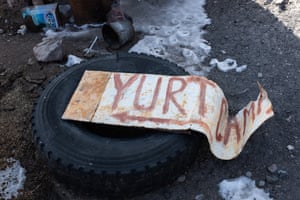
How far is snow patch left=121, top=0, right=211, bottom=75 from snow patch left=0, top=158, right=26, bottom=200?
1407 millimetres

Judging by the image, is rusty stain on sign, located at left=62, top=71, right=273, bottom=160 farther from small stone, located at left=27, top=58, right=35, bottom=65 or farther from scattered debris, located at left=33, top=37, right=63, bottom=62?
small stone, located at left=27, top=58, right=35, bottom=65

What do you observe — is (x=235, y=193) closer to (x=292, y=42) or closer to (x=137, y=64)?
(x=137, y=64)

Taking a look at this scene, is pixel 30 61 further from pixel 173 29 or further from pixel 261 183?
pixel 261 183

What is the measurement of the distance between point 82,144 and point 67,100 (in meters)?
0.42

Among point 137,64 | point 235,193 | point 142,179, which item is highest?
point 137,64

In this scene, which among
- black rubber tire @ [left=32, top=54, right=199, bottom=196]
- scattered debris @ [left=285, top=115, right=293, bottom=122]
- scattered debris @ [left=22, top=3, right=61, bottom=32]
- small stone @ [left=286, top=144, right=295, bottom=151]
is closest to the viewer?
black rubber tire @ [left=32, top=54, right=199, bottom=196]

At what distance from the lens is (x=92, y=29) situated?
12.0 feet

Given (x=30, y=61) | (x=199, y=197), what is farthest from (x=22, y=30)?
(x=199, y=197)

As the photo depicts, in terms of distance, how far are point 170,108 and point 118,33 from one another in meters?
1.20

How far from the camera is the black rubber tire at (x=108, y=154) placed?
81.8 inches

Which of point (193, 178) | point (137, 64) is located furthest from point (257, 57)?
point (193, 178)

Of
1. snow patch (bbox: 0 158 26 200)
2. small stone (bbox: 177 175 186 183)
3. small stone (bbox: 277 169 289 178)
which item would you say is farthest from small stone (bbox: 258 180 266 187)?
snow patch (bbox: 0 158 26 200)

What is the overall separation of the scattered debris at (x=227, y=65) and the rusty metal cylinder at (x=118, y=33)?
751 mm

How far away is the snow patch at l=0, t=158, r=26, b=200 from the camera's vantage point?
2.31m
